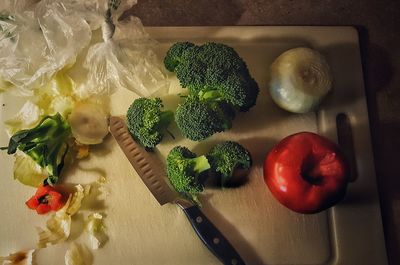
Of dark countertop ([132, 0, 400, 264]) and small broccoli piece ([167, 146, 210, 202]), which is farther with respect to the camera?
dark countertop ([132, 0, 400, 264])

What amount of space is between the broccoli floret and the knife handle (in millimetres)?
305

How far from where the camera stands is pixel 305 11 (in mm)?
1236

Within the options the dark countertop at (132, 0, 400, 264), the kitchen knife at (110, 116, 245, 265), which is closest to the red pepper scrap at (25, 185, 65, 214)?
the kitchen knife at (110, 116, 245, 265)

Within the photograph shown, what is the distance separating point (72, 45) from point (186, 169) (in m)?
0.39

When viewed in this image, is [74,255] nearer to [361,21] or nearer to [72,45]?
[72,45]

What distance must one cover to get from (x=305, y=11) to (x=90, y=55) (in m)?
0.57

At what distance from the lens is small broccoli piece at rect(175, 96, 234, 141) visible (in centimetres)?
97

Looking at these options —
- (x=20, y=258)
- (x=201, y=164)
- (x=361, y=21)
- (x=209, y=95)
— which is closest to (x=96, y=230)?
(x=20, y=258)

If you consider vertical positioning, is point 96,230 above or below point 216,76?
below

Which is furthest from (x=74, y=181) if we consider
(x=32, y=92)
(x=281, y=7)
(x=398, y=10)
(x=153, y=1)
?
(x=398, y=10)

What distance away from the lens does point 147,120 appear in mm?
998

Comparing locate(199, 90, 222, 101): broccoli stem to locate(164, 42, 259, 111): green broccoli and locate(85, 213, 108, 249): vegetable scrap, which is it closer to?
locate(164, 42, 259, 111): green broccoli

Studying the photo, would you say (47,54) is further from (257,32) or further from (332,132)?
(332,132)

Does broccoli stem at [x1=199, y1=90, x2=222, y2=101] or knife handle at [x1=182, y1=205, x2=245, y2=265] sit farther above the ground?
broccoli stem at [x1=199, y1=90, x2=222, y2=101]
